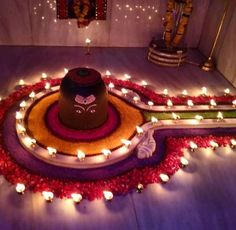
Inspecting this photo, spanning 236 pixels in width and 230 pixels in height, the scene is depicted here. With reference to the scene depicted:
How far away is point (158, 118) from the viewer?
6.35m

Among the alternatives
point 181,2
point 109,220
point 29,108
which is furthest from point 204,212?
point 181,2

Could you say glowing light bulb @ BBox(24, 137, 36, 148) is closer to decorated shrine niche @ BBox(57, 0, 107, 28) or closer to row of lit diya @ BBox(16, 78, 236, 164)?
row of lit diya @ BBox(16, 78, 236, 164)

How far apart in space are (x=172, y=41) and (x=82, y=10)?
254 centimetres

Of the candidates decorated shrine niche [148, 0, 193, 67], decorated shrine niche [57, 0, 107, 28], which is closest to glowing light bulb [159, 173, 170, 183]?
decorated shrine niche [148, 0, 193, 67]

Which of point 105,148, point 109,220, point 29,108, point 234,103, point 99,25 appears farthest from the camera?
point 99,25

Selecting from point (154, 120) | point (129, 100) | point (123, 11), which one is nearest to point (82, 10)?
point (123, 11)

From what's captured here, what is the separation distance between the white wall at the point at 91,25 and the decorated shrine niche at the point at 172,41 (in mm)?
508

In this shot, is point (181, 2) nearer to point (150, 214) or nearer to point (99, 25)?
point (99, 25)

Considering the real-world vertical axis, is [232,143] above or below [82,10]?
below

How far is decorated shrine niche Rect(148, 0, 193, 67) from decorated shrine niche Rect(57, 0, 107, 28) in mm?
1629

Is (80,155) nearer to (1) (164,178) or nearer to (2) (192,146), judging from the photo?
(1) (164,178)

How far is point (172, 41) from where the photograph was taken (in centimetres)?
880

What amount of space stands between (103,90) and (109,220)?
2.23 m

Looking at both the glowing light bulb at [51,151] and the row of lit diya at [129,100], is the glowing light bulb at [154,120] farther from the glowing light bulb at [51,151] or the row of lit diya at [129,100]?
the glowing light bulb at [51,151]
